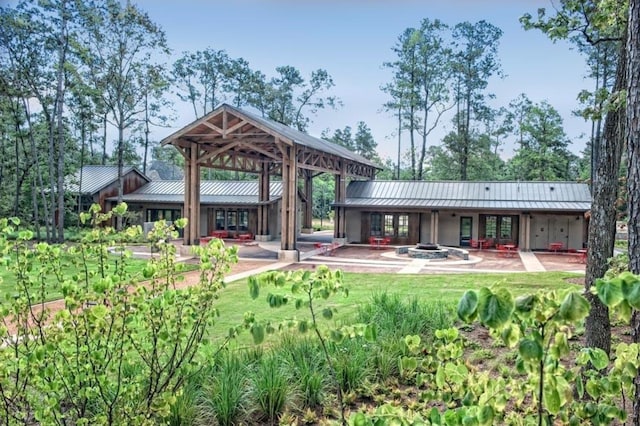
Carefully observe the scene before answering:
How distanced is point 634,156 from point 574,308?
186 cm

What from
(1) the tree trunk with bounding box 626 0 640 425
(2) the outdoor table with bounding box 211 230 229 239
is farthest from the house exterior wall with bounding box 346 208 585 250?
(1) the tree trunk with bounding box 626 0 640 425

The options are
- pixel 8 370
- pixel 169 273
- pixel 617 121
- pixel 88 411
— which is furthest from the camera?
pixel 617 121

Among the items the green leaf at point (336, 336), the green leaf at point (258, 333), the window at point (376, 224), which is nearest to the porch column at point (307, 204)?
the window at point (376, 224)

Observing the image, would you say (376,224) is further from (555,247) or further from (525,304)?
(525,304)

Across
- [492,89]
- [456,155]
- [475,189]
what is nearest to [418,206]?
→ [475,189]

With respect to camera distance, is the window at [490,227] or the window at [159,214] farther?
the window at [159,214]

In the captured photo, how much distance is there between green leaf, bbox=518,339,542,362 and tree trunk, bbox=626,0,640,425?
64.6 inches

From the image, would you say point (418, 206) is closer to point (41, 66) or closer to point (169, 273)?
point (41, 66)

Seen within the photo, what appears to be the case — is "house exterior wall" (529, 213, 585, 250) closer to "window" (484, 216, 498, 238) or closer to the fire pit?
"window" (484, 216, 498, 238)

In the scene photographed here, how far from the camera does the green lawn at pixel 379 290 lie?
29.9ft

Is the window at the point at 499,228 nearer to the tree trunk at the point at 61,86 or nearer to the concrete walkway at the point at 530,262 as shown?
the concrete walkway at the point at 530,262

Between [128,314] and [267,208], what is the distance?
24.5 metres

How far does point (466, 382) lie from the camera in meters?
2.25

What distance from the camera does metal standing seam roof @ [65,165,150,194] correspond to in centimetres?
3023
